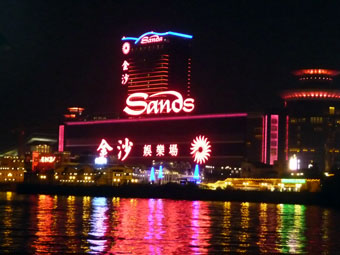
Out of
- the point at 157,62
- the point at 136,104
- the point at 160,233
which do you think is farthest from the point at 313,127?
the point at 160,233

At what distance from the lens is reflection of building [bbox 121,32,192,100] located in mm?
171875

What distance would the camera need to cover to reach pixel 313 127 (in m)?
149

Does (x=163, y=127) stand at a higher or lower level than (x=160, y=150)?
higher

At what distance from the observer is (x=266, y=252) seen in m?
43.2

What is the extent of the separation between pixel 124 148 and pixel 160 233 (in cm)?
11265

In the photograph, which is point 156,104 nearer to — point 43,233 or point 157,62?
point 157,62

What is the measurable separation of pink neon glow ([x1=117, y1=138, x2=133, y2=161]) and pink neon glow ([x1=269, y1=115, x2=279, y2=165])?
35.9 metres

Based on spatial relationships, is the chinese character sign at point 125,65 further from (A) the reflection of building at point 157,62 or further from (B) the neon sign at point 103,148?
(B) the neon sign at point 103,148

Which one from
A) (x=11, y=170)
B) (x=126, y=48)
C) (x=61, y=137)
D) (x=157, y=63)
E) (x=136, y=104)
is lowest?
(x=11, y=170)

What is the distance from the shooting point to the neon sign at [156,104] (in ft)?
502

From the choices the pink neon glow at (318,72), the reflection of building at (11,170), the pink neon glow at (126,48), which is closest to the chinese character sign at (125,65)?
the pink neon glow at (126,48)

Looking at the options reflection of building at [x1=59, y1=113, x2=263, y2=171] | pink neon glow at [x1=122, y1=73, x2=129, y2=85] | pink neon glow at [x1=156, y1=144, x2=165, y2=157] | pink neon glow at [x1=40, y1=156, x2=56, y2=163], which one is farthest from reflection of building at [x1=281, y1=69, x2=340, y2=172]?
pink neon glow at [x1=40, y1=156, x2=56, y2=163]

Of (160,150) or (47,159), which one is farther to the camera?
(47,159)

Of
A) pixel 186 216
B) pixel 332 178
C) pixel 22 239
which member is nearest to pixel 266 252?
pixel 22 239
